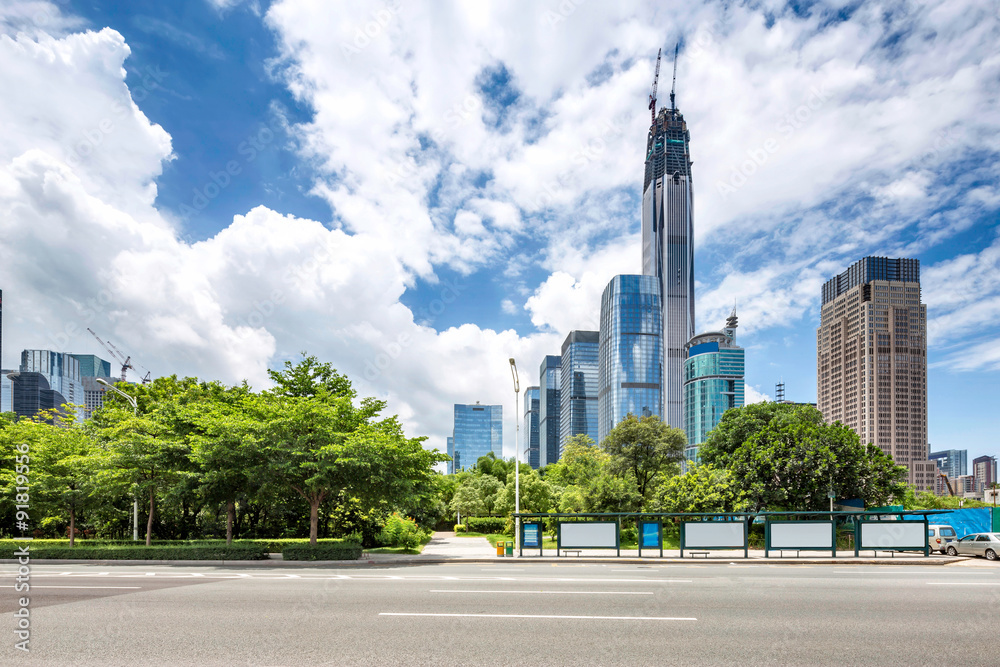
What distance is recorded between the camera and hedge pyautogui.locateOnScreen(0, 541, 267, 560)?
26.3 m

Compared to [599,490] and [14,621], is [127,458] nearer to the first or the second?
[14,621]

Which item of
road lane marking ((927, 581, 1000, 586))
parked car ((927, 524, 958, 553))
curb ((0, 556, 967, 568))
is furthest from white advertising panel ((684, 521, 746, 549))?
parked car ((927, 524, 958, 553))

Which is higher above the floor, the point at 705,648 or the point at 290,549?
the point at 705,648

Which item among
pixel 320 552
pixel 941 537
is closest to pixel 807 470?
pixel 941 537

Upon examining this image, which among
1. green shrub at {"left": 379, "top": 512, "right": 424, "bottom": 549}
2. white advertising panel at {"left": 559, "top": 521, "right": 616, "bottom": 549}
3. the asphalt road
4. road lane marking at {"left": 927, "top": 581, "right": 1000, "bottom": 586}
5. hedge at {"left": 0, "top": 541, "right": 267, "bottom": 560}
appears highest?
the asphalt road

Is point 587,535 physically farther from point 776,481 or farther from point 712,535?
point 776,481

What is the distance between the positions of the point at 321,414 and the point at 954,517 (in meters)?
41.1

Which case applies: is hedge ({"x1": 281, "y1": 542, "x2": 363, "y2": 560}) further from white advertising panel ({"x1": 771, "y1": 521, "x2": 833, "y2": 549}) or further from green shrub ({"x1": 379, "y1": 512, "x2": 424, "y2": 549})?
white advertising panel ({"x1": 771, "y1": 521, "x2": 833, "y2": 549})

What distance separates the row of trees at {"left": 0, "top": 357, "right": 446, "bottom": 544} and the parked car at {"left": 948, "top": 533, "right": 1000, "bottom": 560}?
25.8 meters

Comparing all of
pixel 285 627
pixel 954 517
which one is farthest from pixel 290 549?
pixel 954 517

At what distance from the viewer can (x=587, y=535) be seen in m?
27.8

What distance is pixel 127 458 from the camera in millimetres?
27719

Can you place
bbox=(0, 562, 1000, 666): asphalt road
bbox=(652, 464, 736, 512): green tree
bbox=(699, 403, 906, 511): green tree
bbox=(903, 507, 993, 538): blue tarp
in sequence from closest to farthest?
bbox=(0, 562, 1000, 666): asphalt road → bbox=(652, 464, 736, 512): green tree → bbox=(903, 507, 993, 538): blue tarp → bbox=(699, 403, 906, 511): green tree

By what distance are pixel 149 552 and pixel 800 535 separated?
2911 centimetres
